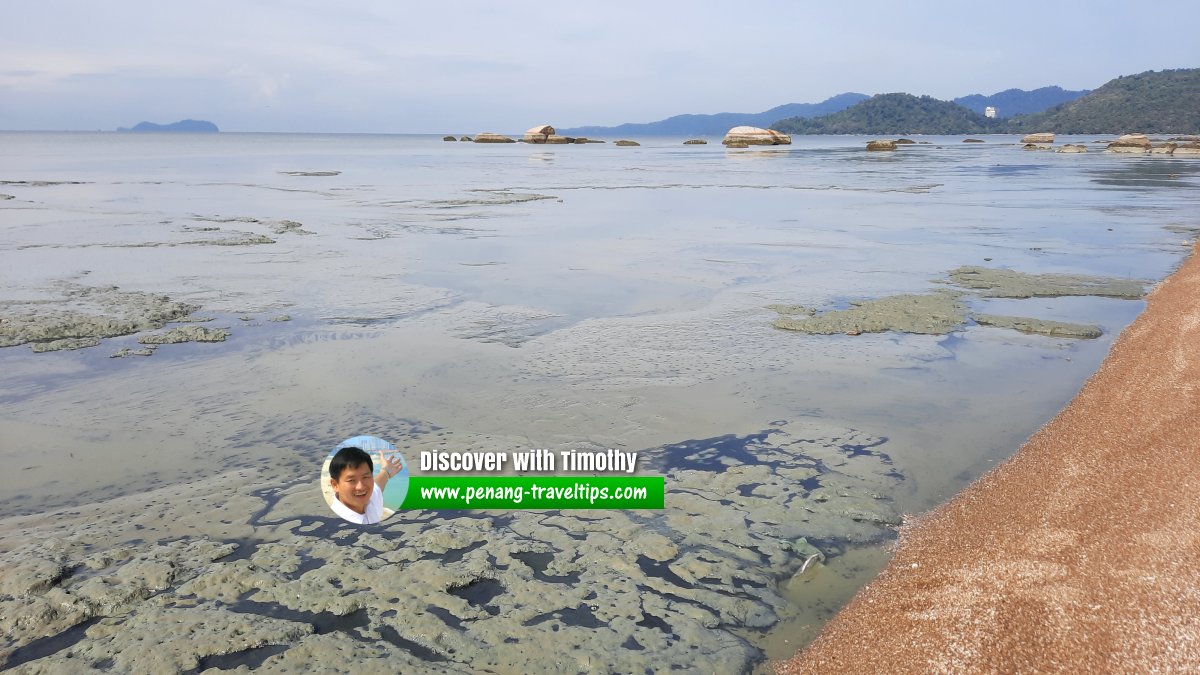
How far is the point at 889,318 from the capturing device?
28.5 feet

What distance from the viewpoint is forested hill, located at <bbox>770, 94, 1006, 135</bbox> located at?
158 metres

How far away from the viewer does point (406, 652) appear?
125 inches

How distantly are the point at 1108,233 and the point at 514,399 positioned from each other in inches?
617

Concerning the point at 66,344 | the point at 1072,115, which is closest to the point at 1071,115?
the point at 1072,115

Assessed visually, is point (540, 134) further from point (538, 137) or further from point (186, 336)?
point (186, 336)

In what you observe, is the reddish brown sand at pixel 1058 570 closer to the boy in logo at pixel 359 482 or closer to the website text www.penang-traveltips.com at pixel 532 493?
the website text www.penang-traveltips.com at pixel 532 493

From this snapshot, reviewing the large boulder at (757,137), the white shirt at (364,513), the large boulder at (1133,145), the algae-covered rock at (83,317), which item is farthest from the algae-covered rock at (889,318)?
the large boulder at (757,137)

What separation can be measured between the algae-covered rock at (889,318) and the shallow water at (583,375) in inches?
10.2

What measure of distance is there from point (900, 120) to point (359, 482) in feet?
600

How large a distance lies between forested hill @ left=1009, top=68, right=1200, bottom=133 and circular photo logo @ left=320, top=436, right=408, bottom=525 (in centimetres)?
13443

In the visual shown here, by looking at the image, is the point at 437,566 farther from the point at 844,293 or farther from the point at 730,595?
the point at 844,293

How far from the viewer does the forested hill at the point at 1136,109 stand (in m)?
110

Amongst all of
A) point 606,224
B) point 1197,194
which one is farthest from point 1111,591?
point 1197,194

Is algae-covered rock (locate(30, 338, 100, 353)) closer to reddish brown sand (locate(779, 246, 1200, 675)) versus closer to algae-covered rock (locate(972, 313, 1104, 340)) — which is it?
reddish brown sand (locate(779, 246, 1200, 675))
